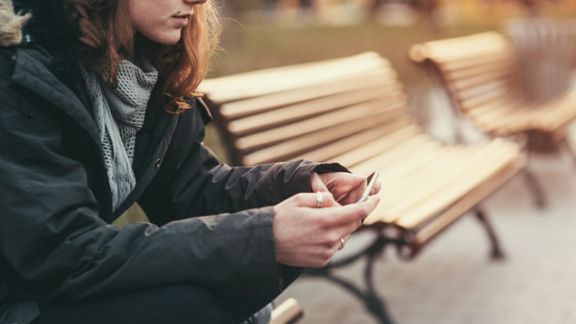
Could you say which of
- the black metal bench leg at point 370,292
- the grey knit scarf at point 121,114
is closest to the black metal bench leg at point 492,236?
the black metal bench leg at point 370,292

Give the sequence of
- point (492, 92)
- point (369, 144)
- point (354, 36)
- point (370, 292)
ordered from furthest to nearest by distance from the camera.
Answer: point (354, 36) → point (492, 92) → point (369, 144) → point (370, 292)

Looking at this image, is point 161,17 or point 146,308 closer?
point 146,308

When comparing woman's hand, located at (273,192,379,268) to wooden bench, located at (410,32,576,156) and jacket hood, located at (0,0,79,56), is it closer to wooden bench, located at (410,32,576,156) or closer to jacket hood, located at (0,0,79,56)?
jacket hood, located at (0,0,79,56)

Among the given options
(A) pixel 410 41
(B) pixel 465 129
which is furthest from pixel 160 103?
(A) pixel 410 41

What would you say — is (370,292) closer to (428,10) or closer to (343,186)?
(343,186)

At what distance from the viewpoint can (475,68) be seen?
690cm

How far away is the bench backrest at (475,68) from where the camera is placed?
624 centimetres

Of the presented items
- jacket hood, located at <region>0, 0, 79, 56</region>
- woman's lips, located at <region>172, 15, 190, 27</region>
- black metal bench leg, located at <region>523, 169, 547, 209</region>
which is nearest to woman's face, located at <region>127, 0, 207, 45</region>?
woman's lips, located at <region>172, 15, 190, 27</region>

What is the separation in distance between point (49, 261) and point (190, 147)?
77cm

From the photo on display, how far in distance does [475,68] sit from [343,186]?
473 cm

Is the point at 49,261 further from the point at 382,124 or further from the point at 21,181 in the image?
the point at 382,124

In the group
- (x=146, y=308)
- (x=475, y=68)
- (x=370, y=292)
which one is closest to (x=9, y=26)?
(x=146, y=308)

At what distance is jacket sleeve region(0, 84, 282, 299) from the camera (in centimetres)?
183

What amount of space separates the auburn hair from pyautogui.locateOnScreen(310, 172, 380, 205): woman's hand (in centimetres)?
38
